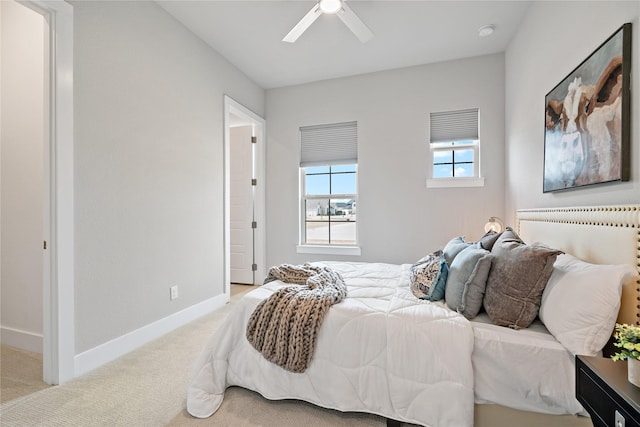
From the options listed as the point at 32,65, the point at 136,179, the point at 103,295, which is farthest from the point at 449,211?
the point at 32,65

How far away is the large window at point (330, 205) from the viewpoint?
4004mm

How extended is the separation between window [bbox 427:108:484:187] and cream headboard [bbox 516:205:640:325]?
141 centimetres

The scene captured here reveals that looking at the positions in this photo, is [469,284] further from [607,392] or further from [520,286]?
[607,392]

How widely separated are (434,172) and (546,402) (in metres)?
2.72

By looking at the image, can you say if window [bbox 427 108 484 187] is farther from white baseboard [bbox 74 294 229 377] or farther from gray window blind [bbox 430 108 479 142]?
white baseboard [bbox 74 294 229 377]

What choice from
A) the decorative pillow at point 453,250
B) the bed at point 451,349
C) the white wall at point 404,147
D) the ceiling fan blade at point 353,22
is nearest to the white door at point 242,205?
the white wall at point 404,147

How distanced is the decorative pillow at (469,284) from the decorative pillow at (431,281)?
0.31 feet

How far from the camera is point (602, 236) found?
1.39 metres

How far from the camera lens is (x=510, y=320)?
1381 mm

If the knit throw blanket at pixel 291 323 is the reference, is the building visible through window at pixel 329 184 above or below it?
above

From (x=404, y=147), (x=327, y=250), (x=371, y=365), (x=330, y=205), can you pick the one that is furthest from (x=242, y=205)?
(x=371, y=365)

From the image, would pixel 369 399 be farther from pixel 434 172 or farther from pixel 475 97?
pixel 475 97

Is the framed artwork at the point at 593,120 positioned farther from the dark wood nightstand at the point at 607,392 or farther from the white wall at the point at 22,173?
the white wall at the point at 22,173

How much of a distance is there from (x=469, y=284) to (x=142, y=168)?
2.55 meters
